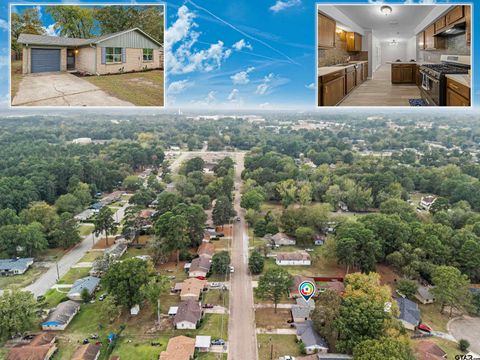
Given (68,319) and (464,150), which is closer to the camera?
(68,319)

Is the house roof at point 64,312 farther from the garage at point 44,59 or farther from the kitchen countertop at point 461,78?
the kitchen countertop at point 461,78

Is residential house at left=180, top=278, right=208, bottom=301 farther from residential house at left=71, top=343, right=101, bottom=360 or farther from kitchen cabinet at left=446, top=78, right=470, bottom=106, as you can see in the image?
kitchen cabinet at left=446, top=78, right=470, bottom=106

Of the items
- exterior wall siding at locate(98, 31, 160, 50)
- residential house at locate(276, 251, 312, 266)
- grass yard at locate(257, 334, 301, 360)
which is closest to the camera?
exterior wall siding at locate(98, 31, 160, 50)

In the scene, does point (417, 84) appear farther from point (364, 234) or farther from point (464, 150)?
point (464, 150)

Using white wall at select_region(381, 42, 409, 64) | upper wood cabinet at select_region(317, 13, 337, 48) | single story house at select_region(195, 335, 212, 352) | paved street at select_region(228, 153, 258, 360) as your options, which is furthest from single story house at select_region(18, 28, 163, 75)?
paved street at select_region(228, 153, 258, 360)

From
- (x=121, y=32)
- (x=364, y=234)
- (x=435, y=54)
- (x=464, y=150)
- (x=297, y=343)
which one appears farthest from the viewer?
(x=464, y=150)

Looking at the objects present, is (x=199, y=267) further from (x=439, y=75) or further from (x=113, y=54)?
(x=439, y=75)

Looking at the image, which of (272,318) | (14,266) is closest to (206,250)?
(272,318)

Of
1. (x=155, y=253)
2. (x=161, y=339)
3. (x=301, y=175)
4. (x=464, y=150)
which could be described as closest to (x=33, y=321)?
(x=161, y=339)
